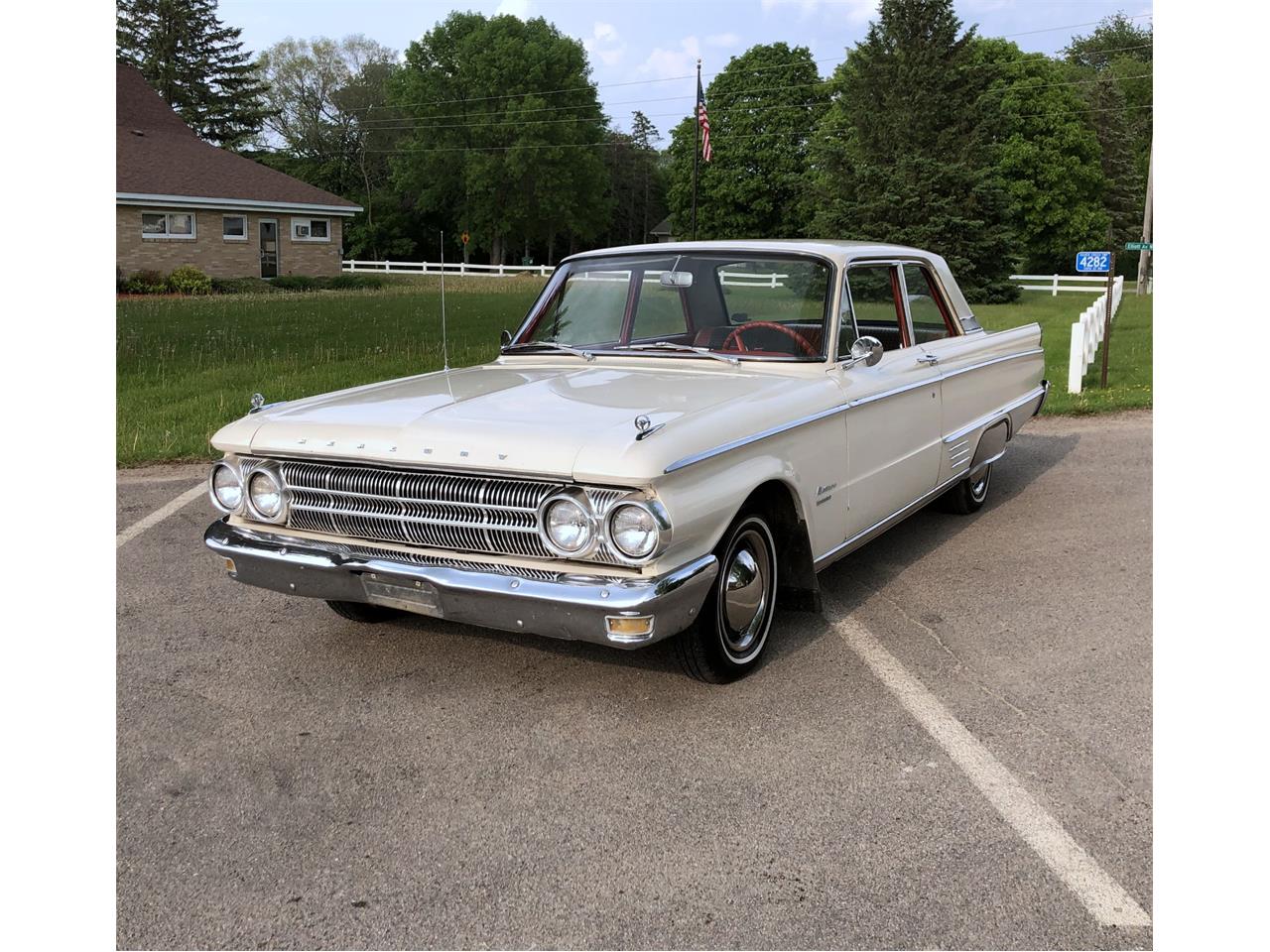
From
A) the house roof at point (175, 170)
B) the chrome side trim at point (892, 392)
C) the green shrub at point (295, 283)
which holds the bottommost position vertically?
the chrome side trim at point (892, 392)

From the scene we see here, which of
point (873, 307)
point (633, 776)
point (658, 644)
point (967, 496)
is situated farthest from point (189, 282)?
point (633, 776)

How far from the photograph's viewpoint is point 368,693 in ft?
14.4

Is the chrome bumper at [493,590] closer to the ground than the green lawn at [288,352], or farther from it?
closer to the ground

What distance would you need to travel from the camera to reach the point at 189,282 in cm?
3334

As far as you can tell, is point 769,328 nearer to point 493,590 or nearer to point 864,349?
point 864,349

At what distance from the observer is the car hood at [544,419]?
3832 mm

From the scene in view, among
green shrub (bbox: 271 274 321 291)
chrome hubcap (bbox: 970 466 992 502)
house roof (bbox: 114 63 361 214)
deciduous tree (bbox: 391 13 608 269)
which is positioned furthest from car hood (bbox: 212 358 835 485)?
deciduous tree (bbox: 391 13 608 269)

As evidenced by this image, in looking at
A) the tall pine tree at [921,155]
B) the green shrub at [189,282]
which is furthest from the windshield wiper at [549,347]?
the green shrub at [189,282]

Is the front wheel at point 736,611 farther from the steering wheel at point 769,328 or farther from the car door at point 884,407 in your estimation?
the steering wheel at point 769,328

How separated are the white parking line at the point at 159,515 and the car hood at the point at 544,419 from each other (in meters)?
2.47

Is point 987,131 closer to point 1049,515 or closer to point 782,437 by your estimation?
point 1049,515

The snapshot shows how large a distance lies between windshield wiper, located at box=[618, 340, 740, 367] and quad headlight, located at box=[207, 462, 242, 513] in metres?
1.89

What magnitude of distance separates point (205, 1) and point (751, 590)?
68.2 metres

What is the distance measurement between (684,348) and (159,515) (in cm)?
388
